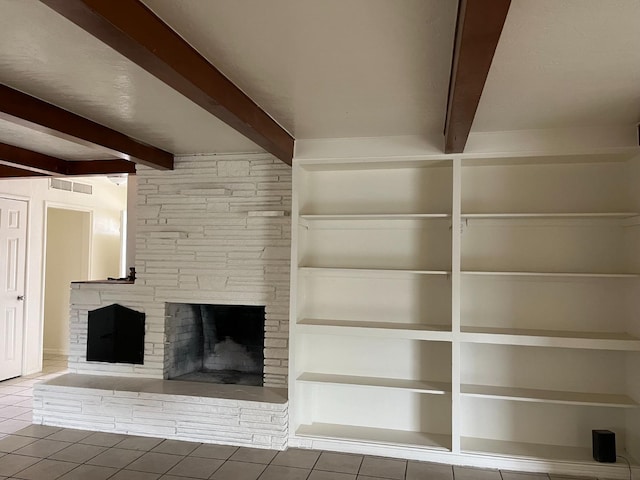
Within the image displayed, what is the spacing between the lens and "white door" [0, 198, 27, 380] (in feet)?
18.1

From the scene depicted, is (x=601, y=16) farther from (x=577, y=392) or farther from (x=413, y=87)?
(x=577, y=392)

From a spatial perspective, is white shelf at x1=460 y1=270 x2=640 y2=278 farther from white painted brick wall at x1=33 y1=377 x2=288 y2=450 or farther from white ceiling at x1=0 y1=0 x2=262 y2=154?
white ceiling at x1=0 y1=0 x2=262 y2=154

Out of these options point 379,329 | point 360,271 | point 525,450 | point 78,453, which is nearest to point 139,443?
point 78,453

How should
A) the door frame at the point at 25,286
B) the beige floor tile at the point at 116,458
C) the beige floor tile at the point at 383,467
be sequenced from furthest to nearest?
the door frame at the point at 25,286 < the beige floor tile at the point at 116,458 < the beige floor tile at the point at 383,467

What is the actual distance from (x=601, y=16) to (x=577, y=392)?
107 inches

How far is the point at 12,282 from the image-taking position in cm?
563

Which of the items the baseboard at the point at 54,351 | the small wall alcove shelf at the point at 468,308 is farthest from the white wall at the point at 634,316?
the baseboard at the point at 54,351

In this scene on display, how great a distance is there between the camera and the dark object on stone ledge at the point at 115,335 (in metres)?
4.43

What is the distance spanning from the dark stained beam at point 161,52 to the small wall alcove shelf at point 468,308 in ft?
4.05

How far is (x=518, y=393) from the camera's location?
3473mm

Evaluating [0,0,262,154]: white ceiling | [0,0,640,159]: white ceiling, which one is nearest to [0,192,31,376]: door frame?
[0,0,262,154]: white ceiling

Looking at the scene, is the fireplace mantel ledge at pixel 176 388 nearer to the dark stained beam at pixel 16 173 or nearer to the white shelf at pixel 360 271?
the white shelf at pixel 360 271

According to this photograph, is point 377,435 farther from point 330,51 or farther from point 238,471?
point 330,51

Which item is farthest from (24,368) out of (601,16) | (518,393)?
(601,16)
